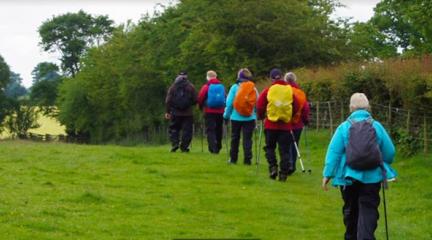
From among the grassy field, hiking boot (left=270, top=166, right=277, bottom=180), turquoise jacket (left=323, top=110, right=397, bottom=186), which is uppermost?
turquoise jacket (left=323, top=110, right=397, bottom=186)

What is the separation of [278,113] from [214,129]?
5.17 meters

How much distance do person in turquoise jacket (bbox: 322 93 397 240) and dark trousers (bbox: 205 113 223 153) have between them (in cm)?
1021

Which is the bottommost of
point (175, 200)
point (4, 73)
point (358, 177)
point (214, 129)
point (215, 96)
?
point (175, 200)

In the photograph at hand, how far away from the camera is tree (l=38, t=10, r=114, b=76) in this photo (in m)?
91.3

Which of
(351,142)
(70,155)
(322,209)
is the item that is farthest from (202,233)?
(70,155)

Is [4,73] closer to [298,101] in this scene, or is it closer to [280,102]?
[298,101]

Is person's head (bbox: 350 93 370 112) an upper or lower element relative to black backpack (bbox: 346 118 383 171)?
upper

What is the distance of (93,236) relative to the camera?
10.1 metres

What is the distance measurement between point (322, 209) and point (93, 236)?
15.5ft

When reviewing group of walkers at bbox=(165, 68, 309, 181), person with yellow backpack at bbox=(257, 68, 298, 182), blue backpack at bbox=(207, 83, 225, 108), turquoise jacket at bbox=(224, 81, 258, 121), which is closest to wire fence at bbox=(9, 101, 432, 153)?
group of walkers at bbox=(165, 68, 309, 181)

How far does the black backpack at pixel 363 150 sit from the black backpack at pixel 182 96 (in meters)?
11.0

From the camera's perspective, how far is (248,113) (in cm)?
1772

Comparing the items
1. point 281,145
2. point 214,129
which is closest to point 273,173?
point 281,145

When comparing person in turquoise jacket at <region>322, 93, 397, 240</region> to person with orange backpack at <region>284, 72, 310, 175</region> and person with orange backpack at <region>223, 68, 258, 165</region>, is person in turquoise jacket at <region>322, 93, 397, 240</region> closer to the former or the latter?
person with orange backpack at <region>284, 72, 310, 175</region>
